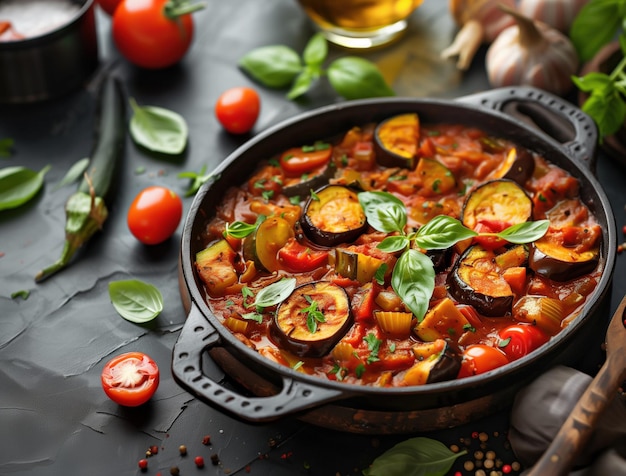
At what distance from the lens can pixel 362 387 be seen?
2727 mm

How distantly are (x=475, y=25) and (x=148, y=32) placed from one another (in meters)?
1.81

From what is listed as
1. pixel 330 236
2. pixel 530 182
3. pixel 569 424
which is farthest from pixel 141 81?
pixel 569 424

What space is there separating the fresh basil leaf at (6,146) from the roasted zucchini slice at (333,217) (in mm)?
1757

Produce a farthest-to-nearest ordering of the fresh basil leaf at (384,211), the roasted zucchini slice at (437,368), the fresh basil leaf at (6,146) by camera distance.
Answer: the fresh basil leaf at (6,146), the fresh basil leaf at (384,211), the roasted zucchini slice at (437,368)

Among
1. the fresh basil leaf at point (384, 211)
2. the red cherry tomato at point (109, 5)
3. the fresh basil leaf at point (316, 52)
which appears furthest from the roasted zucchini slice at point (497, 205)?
the red cherry tomato at point (109, 5)

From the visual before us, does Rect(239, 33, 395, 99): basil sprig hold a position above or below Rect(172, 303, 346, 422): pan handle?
below

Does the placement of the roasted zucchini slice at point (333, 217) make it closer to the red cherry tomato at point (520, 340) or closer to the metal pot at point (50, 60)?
the red cherry tomato at point (520, 340)

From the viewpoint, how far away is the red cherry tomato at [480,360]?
2932 mm

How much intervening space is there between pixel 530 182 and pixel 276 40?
2013 mm

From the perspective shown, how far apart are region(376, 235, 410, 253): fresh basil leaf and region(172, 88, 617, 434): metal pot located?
1.99 ft

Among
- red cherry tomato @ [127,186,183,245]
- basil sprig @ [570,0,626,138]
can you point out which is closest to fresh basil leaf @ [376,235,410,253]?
red cherry tomato @ [127,186,183,245]

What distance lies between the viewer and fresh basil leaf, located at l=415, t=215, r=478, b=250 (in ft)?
10.2

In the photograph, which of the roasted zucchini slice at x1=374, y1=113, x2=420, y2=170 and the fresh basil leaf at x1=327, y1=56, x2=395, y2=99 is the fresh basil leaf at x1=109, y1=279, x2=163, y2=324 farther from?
the fresh basil leaf at x1=327, y1=56, x2=395, y2=99

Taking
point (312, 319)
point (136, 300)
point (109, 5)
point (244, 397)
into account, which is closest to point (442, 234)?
point (312, 319)
